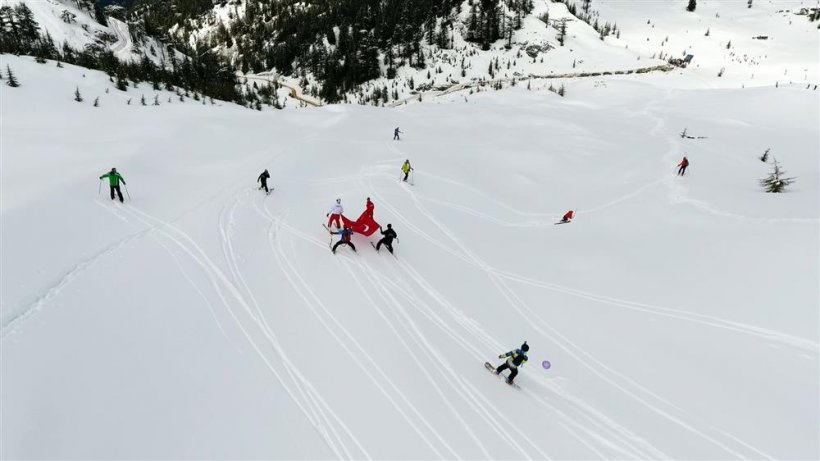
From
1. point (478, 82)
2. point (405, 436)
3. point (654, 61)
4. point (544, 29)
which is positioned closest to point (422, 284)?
point (405, 436)

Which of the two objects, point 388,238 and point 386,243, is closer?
point 388,238

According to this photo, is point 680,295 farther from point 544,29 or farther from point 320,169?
point 544,29

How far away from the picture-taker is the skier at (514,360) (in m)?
8.12

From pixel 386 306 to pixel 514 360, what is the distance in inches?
141

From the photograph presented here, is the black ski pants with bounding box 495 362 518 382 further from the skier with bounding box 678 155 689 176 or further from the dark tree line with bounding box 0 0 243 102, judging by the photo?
the dark tree line with bounding box 0 0 243 102

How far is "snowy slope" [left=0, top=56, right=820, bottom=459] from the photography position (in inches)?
267

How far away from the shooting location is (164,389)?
679 centimetres

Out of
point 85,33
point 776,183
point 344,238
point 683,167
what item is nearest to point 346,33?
point 85,33

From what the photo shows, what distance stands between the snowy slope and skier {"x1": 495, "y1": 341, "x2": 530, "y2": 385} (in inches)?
13.9

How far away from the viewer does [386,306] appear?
1040cm

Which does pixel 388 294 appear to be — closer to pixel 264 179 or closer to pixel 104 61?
pixel 264 179

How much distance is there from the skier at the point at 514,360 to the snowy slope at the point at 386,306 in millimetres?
352

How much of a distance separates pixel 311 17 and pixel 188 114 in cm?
4592

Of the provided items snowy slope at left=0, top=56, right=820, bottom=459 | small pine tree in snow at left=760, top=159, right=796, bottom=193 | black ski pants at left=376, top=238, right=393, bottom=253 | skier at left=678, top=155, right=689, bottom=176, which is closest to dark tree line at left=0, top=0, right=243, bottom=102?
snowy slope at left=0, top=56, right=820, bottom=459
